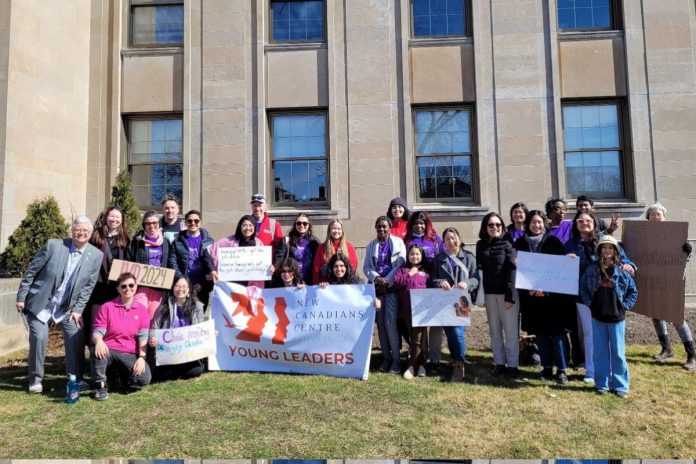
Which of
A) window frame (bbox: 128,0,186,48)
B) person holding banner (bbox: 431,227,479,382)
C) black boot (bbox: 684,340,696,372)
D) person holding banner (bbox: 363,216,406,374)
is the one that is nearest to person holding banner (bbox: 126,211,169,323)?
person holding banner (bbox: 363,216,406,374)

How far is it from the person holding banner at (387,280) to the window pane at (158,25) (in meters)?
8.08

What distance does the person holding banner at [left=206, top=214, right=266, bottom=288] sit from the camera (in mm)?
6543

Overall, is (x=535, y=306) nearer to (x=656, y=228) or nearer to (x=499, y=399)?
(x=499, y=399)

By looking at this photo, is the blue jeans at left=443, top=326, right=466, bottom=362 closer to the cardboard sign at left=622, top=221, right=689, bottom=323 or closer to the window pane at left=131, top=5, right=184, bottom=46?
the cardboard sign at left=622, top=221, right=689, bottom=323

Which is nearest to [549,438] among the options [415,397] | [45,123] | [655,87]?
[415,397]

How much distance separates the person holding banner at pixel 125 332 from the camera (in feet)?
18.5

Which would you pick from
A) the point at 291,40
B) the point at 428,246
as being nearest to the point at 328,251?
the point at 428,246

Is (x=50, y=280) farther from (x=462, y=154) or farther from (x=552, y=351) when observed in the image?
(x=462, y=154)

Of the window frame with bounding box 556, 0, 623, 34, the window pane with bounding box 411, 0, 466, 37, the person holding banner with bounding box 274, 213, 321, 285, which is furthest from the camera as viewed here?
the window pane with bounding box 411, 0, 466, 37

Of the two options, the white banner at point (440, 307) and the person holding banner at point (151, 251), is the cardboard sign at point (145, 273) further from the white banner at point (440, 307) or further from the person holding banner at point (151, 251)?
the white banner at point (440, 307)

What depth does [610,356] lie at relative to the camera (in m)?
5.46

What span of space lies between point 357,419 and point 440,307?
6.25ft

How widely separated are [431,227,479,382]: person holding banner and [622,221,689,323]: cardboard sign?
2111 millimetres

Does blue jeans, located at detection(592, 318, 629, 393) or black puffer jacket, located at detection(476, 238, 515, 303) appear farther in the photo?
black puffer jacket, located at detection(476, 238, 515, 303)
